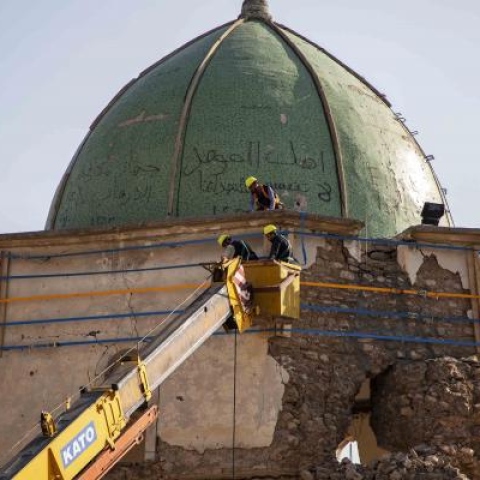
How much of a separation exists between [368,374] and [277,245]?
2.39m

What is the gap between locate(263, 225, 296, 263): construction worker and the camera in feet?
44.5

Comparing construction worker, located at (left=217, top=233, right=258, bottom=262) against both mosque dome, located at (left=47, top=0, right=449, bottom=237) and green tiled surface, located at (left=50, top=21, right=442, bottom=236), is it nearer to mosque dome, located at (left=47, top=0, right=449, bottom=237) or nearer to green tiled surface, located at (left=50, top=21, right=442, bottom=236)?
mosque dome, located at (left=47, top=0, right=449, bottom=237)

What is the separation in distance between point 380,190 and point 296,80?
2281 mm

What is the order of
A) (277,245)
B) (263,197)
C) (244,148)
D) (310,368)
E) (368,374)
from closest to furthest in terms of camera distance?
1. (277,245)
2. (310,368)
3. (368,374)
4. (263,197)
5. (244,148)

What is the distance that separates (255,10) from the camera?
19.7m

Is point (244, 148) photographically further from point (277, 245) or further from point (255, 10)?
point (255, 10)

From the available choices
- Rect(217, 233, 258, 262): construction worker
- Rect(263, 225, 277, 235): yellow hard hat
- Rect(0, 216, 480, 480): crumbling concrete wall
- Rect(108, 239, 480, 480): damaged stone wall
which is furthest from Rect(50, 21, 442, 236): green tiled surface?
Rect(217, 233, 258, 262): construction worker

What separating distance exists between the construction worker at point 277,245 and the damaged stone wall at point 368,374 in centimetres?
109

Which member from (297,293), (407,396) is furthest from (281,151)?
(407,396)

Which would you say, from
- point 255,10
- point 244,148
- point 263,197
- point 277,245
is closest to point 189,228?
point 263,197

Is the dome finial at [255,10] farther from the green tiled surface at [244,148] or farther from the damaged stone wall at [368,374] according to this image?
the damaged stone wall at [368,374]

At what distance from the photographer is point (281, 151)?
16703mm

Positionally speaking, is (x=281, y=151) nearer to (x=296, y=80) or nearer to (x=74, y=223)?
(x=296, y=80)

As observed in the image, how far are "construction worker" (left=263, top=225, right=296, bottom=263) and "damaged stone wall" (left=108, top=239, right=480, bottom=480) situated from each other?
43.1 inches
